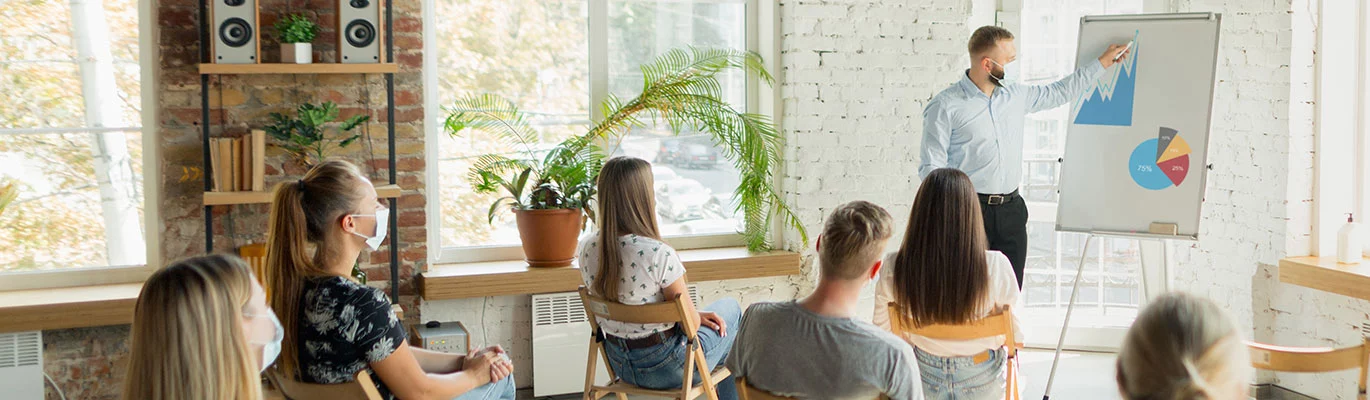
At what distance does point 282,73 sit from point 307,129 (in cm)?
28

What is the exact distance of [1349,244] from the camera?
162 inches

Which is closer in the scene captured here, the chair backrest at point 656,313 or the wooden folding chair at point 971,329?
the wooden folding chair at point 971,329

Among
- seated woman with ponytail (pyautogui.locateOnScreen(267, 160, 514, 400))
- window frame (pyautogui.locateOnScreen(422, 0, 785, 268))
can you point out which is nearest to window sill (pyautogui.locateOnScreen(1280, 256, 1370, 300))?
window frame (pyautogui.locateOnScreen(422, 0, 785, 268))

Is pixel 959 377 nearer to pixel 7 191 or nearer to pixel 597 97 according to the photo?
pixel 597 97

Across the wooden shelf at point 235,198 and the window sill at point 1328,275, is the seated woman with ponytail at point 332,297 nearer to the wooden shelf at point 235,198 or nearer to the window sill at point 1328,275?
the wooden shelf at point 235,198

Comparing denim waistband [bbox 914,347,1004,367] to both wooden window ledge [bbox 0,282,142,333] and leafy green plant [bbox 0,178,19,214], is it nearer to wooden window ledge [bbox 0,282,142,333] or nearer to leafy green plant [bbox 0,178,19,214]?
wooden window ledge [bbox 0,282,142,333]

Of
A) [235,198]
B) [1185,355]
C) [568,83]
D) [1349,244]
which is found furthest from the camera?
[568,83]

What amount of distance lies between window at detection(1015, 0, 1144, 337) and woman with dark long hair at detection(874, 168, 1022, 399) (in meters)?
2.46

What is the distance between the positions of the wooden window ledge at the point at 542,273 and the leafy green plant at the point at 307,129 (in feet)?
2.02

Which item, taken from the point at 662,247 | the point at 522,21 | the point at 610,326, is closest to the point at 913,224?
the point at 662,247

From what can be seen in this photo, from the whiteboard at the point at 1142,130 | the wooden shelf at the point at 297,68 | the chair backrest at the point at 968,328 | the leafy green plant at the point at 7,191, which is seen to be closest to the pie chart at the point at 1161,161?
the whiteboard at the point at 1142,130

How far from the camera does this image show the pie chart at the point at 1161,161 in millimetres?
3951

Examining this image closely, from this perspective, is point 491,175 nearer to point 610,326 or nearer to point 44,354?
point 610,326

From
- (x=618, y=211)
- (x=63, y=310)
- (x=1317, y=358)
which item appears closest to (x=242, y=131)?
(x=63, y=310)
